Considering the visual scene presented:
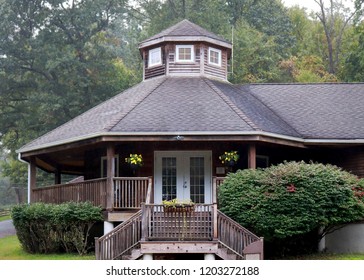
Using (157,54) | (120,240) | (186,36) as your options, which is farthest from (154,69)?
(120,240)

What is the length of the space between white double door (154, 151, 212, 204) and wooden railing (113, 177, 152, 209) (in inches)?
35.6

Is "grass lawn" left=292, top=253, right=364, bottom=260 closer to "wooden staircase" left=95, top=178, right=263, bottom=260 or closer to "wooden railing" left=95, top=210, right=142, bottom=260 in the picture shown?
"wooden staircase" left=95, top=178, right=263, bottom=260

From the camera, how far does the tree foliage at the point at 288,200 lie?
707 inches

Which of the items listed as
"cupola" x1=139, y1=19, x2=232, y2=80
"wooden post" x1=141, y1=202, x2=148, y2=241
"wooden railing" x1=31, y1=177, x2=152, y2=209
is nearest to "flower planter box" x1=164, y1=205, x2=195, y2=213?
"wooden post" x1=141, y1=202, x2=148, y2=241

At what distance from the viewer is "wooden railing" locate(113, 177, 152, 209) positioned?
19.9 metres

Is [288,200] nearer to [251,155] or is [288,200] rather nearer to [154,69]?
[251,155]

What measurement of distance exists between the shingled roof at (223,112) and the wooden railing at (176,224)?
3117 mm

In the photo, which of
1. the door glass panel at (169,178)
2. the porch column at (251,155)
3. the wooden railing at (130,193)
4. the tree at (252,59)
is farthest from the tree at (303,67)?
the wooden railing at (130,193)

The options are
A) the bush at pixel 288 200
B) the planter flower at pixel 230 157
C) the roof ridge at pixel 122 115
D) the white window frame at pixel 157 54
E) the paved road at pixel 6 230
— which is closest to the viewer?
the bush at pixel 288 200

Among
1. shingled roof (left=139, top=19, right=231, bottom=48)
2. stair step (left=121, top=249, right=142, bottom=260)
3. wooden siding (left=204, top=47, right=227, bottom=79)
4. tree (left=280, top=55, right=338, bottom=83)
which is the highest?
tree (left=280, top=55, right=338, bottom=83)

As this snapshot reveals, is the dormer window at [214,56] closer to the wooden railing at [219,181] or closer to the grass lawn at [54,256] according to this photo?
the wooden railing at [219,181]

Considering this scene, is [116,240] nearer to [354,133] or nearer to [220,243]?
[220,243]

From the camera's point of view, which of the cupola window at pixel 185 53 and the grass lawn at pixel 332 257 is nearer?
the grass lawn at pixel 332 257

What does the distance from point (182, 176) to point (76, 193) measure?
10.8 ft
